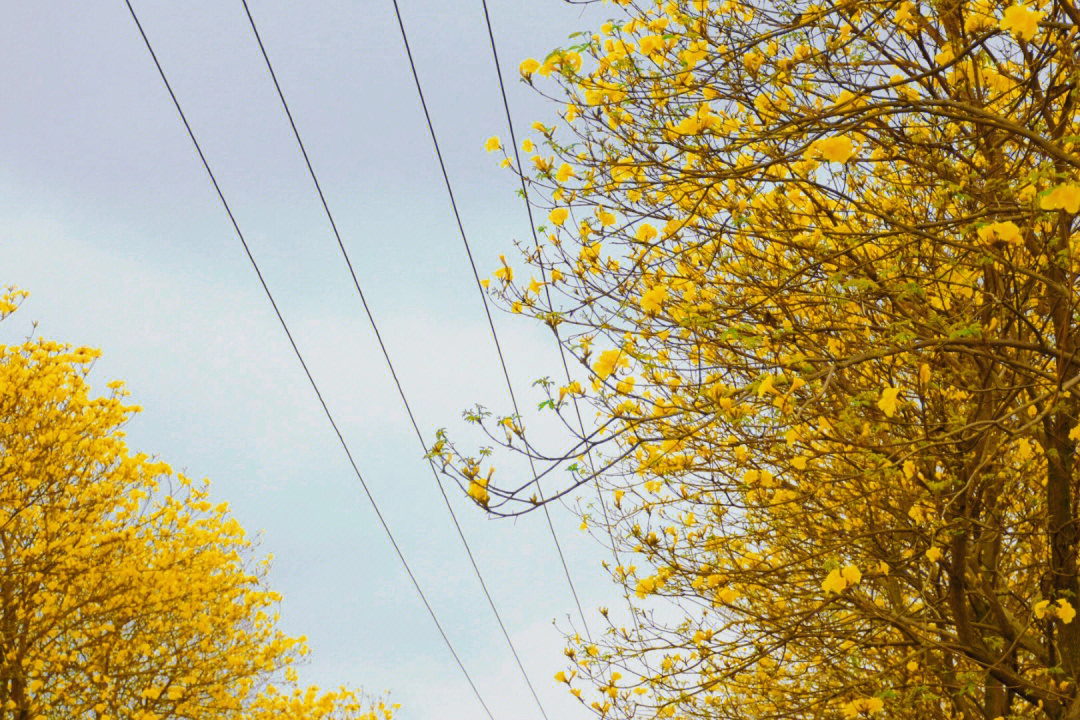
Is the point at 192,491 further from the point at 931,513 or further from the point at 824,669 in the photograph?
the point at 931,513

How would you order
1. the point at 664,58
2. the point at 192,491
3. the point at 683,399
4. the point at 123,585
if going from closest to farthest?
the point at 664,58, the point at 683,399, the point at 123,585, the point at 192,491

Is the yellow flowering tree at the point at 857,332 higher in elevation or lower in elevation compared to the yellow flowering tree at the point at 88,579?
lower

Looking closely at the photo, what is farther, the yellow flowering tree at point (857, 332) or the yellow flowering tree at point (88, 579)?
the yellow flowering tree at point (88, 579)

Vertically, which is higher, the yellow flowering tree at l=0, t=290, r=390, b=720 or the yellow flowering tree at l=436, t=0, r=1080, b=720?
the yellow flowering tree at l=0, t=290, r=390, b=720

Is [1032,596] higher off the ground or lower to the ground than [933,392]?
lower

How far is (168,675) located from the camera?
820 centimetres

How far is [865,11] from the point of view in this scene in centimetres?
325

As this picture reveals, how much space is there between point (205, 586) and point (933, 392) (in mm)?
6964

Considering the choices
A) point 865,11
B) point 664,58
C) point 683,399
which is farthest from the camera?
point 683,399

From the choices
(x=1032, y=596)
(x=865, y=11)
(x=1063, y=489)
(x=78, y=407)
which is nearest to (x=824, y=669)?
(x=1032, y=596)

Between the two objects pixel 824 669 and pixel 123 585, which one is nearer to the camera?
pixel 824 669

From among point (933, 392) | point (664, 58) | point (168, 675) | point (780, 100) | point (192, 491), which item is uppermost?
point (192, 491)

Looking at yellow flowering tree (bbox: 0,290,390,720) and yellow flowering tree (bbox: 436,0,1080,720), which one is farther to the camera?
yellow flowering tree (bbox: 0,290,390,720)

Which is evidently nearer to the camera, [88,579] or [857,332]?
[857,332]
